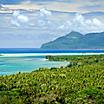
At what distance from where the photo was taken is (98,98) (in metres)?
58.7

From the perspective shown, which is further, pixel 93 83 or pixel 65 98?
pixel 93 83

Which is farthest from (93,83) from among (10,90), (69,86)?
(10,90)

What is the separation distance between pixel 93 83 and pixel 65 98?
948 centimetres

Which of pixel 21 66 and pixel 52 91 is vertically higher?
pixel 52 91

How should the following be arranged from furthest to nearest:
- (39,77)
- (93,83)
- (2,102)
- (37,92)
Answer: (39,77) < (93,83) < (37,92) < (2,102)

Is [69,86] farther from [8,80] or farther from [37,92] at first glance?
[8,80]

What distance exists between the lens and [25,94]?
59.1 meters

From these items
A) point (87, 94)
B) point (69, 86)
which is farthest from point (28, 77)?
point (87, 94)

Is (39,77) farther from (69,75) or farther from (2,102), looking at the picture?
(2,102)

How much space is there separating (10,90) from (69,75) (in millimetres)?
18180

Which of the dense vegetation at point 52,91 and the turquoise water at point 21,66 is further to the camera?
the turquoise water at point 21,66

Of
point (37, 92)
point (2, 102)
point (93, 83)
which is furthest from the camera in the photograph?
point (93, 83)

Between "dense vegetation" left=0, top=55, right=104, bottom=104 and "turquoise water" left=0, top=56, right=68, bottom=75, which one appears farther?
"turquoise water" left=0, top=56, right=68, bottom=75

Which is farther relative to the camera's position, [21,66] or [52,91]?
[21,66]
